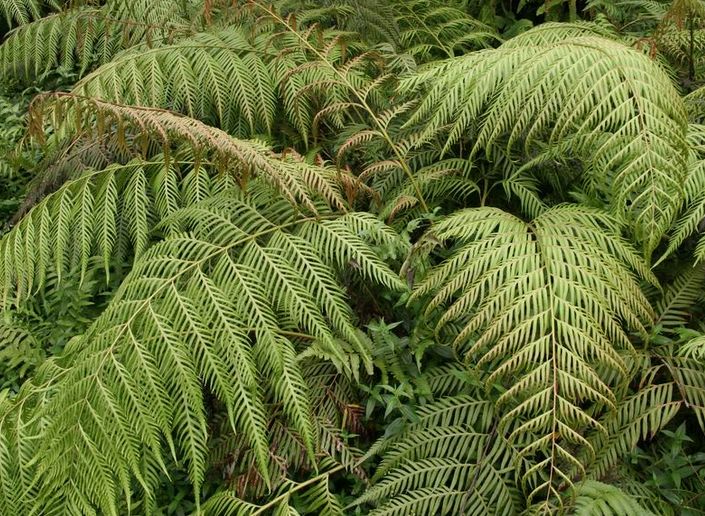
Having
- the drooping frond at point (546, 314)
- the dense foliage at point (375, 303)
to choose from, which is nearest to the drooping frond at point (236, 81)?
the dense foliage at point (375, 303)

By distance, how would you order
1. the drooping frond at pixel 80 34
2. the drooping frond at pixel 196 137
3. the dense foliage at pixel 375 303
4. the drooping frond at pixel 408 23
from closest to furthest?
the dense foliage at pixel 375 303
the drooping frond at pixel 196 137
the drooping frond at pixel 408 23
the drooping frond at pixel 80 34

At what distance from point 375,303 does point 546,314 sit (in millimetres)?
558

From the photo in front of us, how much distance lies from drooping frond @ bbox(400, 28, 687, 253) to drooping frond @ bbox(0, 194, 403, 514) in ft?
1.48

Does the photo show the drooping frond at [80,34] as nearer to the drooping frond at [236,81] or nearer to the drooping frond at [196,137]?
the drooping frond at [236,81]

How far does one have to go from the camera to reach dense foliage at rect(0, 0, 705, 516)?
1630 millimetres

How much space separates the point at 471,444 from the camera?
177 cm

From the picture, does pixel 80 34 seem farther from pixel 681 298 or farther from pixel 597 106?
pixel 681 298

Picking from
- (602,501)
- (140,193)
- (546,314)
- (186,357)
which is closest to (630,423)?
(602,501)

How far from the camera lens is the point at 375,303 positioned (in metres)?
2.01

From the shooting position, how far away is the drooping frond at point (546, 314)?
1.53m

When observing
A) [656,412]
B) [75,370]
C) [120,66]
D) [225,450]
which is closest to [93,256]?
[120,66]

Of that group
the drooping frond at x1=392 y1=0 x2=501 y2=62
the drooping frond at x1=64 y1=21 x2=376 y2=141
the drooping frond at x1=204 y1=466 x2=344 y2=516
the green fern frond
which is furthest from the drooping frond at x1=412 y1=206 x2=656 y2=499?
the drooping frond at x1=392 y1=0 x2=501 y2=62

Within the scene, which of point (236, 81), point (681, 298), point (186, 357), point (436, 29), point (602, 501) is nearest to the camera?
point (602, 501)

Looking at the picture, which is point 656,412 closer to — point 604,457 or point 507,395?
point 604,457
